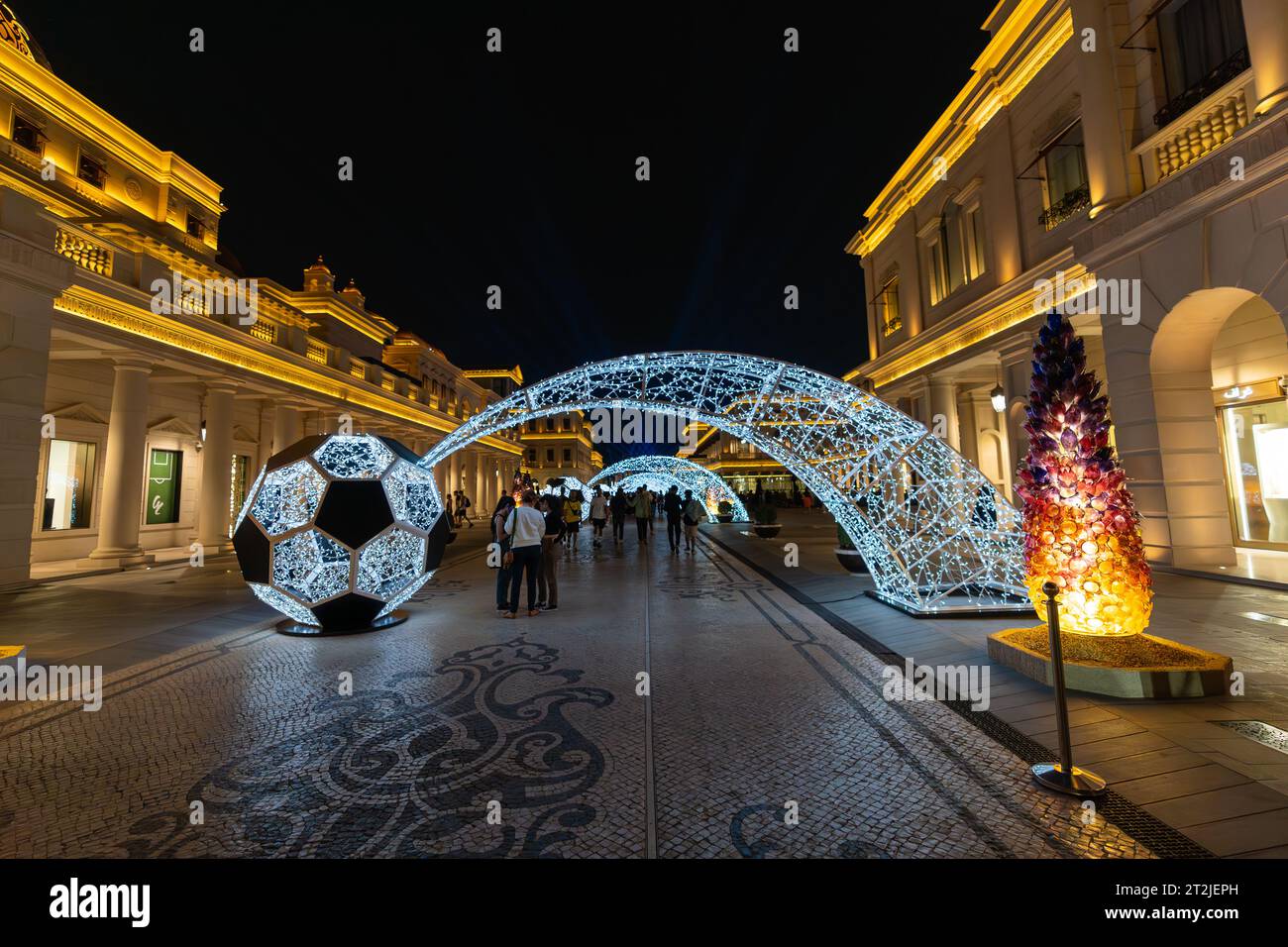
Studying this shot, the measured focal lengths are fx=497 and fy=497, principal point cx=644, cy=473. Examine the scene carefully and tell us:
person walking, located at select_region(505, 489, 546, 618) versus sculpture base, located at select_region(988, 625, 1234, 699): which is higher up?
person walking, located at select_region(505, 489, 546, 618)

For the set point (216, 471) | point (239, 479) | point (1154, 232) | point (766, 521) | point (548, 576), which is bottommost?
point (548, 576)

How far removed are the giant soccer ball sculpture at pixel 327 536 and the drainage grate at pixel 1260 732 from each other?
772cm

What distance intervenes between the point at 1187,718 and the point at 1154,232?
908cm

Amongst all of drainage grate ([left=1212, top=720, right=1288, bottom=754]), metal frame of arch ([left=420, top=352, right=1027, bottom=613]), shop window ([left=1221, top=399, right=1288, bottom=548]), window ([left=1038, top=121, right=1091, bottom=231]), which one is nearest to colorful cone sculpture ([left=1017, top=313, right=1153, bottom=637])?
drainage grate ([left=1212, top=720, right=1288, bottom=754])

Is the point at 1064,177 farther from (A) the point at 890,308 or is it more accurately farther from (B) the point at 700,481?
(B) the point at 700,481

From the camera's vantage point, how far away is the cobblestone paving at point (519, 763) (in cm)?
232

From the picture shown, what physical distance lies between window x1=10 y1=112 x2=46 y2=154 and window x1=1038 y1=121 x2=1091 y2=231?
90.4 ft

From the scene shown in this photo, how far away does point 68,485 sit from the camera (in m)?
12.9

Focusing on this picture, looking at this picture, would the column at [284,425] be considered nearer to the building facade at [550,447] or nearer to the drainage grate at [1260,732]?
the drainage grate at [1260,732]

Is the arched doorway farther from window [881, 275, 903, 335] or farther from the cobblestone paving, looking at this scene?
Answer: window [881, 275, 903, 335]

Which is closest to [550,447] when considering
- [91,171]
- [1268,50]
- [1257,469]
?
[91,171]

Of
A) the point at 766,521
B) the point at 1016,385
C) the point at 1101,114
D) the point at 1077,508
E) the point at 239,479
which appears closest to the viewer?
the point at 1077,508

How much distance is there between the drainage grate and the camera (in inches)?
118
